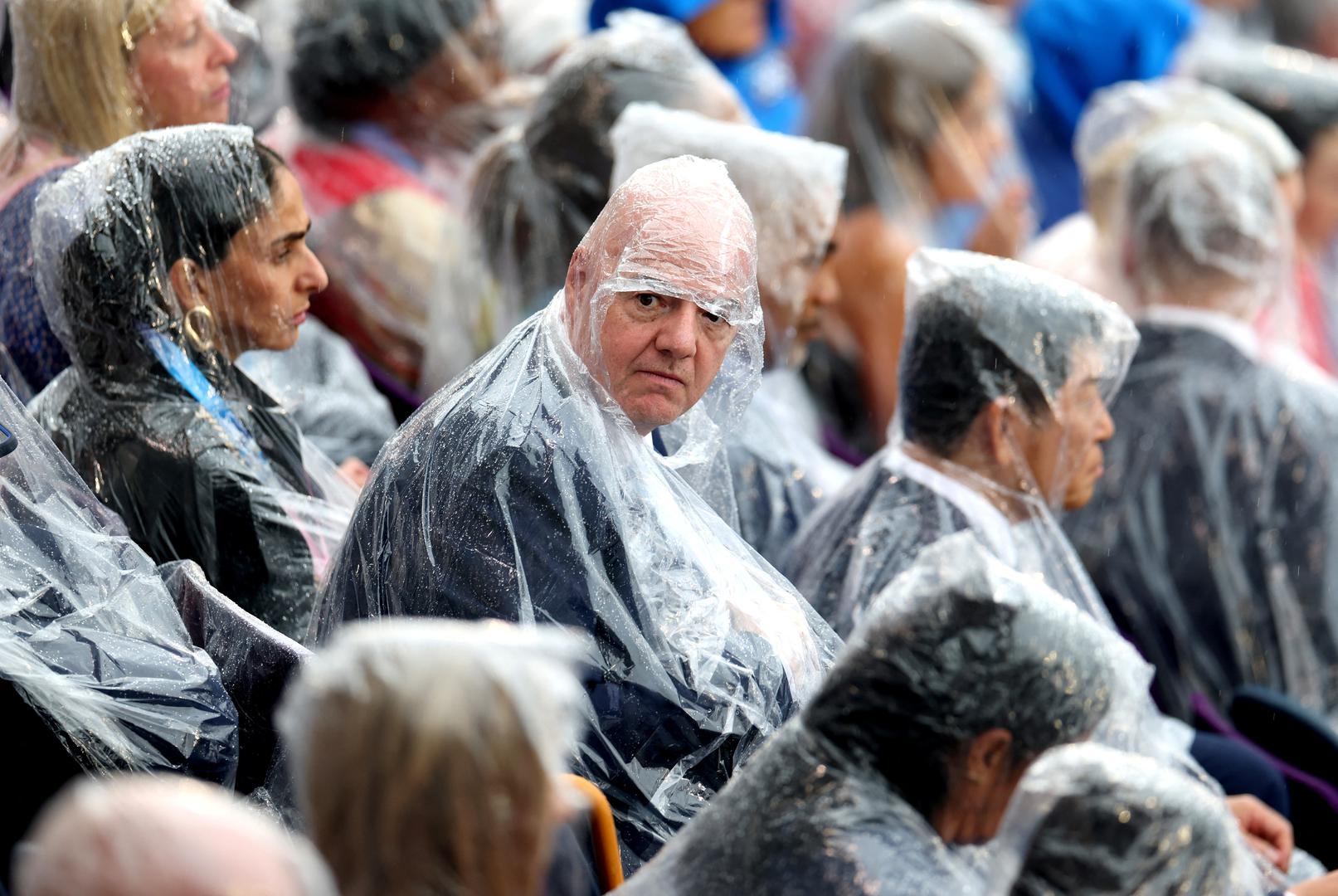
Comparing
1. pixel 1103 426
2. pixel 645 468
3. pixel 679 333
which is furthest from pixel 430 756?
pixel 1103 426

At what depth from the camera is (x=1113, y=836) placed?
1818 millimetres

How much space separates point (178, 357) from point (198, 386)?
2.0 inches

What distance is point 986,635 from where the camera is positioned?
2.02 m

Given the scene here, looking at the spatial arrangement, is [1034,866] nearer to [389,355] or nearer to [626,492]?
[626,492]

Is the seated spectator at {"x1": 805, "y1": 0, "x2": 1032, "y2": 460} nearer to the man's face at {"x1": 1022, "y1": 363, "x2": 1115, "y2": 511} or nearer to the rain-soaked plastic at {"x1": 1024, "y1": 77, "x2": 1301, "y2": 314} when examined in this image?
the rain-soaked plastic at {"x1": 1024, "y1": 77, "x2": 1301, "y2": 314}

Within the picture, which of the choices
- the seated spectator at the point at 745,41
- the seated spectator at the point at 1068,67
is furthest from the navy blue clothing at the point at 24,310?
the seated spectator at the point at 1068,67

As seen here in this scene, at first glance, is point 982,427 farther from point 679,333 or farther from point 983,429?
point 679,333

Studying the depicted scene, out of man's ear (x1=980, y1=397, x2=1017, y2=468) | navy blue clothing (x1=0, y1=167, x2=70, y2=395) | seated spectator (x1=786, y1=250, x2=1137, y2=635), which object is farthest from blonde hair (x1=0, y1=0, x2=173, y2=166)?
man's ear (x1=980, y1=397, x2=1017, y2=468)

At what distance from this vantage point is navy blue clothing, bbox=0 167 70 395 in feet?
9.99

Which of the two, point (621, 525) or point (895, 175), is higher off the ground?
point (621, 525)

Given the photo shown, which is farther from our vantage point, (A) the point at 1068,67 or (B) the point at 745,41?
(A) the point at 1068,67

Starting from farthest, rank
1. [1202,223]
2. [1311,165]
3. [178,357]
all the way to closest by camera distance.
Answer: [1311,165] → [1202,223] → [178,357]

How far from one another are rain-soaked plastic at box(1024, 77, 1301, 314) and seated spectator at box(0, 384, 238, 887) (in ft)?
8.64

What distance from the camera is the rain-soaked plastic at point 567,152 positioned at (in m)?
4.08
